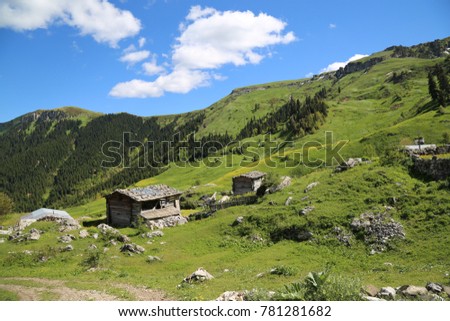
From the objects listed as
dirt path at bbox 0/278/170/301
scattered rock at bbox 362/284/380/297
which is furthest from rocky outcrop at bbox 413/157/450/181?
dirt path at bbox 0/278/170/301

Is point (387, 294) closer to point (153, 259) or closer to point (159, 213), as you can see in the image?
point (153, 259)

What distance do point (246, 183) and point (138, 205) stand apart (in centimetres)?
3013

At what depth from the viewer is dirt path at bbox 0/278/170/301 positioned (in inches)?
703

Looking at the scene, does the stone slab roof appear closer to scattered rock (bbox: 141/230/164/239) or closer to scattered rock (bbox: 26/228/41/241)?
scattered rock (bbox: 141/230/164/239)

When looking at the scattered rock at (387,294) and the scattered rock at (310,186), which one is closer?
the scattered rock at (387,294)

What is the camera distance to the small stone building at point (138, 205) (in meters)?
52.2

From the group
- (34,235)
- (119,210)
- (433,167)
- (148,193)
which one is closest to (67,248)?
(34,235)

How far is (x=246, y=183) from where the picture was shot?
249 ft

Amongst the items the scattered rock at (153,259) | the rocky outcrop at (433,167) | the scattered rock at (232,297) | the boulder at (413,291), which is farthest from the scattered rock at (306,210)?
the scattered rock at (232,297)

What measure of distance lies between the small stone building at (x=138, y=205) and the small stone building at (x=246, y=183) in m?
22.1

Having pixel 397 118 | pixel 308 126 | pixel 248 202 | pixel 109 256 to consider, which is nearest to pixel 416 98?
pixel 397 118

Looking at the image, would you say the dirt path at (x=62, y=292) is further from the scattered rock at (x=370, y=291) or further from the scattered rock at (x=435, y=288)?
the scattered rock at (x=435, y=288)

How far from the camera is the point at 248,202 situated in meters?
48.3
